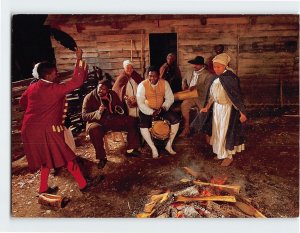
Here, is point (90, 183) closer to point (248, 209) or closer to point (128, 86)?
point (128, 86)

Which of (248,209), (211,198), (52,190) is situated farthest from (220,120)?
(52,190)

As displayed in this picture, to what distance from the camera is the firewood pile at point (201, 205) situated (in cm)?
402

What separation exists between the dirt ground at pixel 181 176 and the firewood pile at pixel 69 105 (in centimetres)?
15

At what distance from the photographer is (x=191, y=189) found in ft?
13.3

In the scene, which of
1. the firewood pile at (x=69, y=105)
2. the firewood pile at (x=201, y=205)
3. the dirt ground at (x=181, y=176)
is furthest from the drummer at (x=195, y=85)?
the firewood pile at (x=69, y=105)

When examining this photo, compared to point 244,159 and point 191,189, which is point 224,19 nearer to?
point 244,159

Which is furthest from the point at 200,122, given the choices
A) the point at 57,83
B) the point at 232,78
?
the point at 57,83

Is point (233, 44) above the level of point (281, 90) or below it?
above

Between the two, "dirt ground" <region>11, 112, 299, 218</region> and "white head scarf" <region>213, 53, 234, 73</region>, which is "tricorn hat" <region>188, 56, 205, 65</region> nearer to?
"white head scarf" <region>213, 53, 234, 73</region>

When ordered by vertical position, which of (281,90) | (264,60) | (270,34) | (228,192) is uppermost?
(270,34)

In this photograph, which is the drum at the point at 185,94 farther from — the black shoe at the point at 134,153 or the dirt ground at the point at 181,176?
the black shoe at the point at 134,153

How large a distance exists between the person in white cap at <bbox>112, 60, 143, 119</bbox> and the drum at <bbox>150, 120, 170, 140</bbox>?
0.24 meters

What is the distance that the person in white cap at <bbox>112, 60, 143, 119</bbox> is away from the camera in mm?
4066

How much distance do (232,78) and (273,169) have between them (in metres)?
1.15
